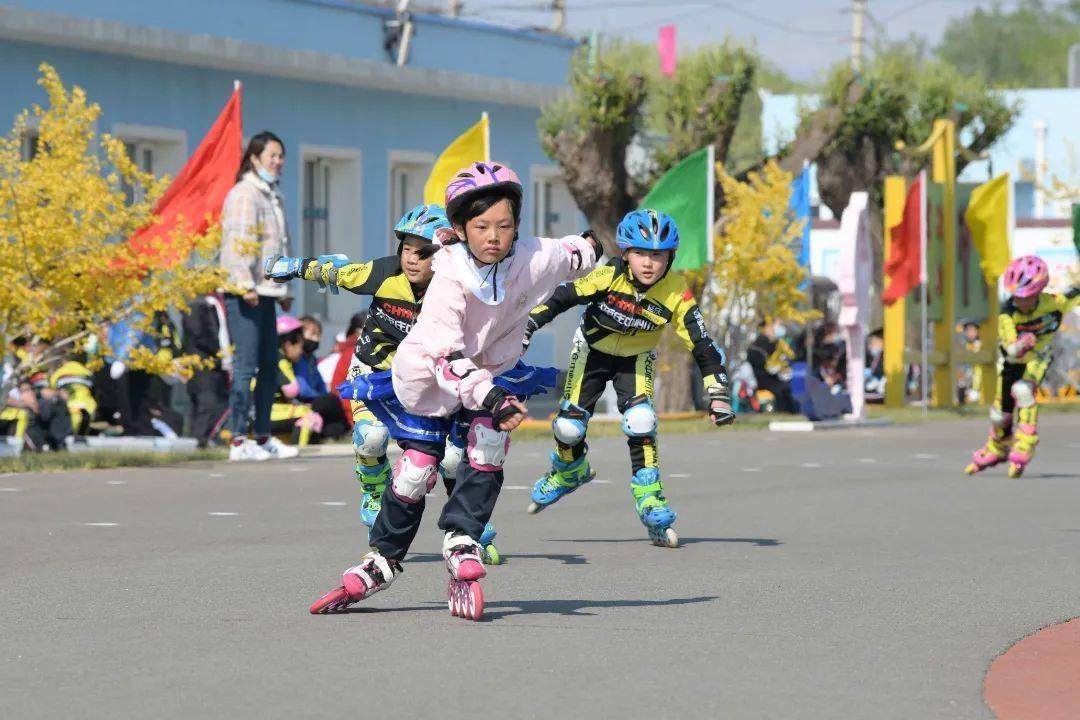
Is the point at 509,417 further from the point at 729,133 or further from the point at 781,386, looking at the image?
the point at 729,133

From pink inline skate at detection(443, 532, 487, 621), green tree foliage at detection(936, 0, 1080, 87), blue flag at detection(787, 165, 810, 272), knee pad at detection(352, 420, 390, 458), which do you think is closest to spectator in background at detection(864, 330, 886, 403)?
blue flag at detection(787, 165, 810, 272)

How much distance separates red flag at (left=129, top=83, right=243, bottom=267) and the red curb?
1052 cm

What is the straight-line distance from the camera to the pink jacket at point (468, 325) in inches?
310

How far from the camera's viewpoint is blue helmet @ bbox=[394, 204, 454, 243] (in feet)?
33.4

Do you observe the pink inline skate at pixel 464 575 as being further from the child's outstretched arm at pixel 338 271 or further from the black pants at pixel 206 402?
the black pants at pixel 206 402

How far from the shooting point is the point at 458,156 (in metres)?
21.7

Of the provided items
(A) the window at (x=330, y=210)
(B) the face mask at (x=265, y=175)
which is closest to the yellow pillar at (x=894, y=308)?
(A) the window at (x=330, y=210)

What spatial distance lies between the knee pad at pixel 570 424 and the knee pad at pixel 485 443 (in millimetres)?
3311

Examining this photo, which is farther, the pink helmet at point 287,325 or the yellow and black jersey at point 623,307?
the pink helmet at point 287,325

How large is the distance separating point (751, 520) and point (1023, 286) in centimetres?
461

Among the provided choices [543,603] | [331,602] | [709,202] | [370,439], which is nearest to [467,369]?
[331,602]

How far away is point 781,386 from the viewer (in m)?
28.2

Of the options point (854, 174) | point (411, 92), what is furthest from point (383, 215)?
point (854, 174)

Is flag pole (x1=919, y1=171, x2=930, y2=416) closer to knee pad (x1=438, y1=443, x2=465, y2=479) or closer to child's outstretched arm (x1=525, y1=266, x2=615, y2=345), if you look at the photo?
child's outstretched arm (x1=525, y1=266, x2=615, y2=345)
